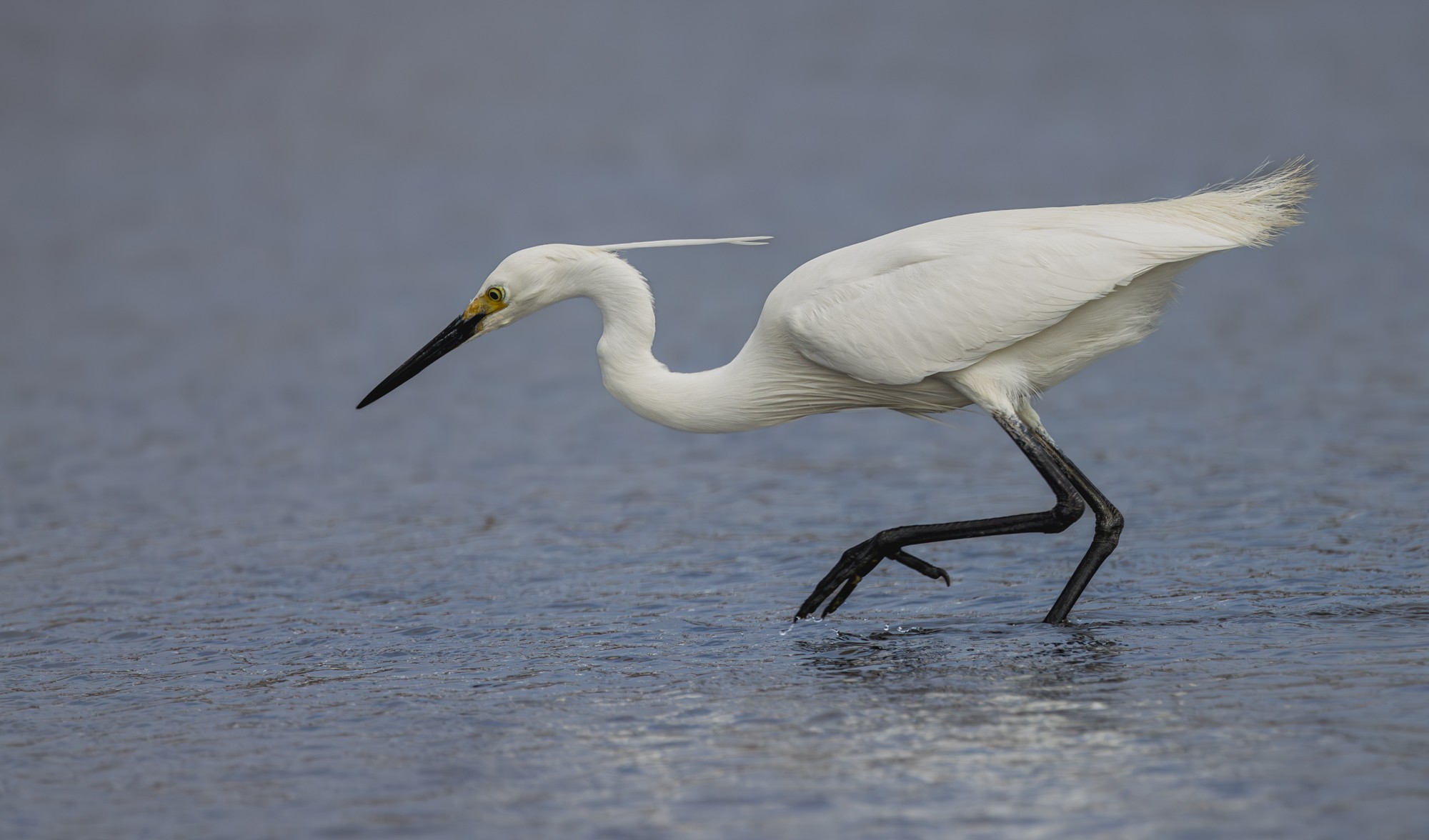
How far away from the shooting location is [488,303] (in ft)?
23.3

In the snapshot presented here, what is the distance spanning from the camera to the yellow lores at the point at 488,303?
23.2 ft

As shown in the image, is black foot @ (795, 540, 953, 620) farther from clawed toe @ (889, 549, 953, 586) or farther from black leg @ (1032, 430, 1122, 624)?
black leg @ (1032, 430, 1122, 624)

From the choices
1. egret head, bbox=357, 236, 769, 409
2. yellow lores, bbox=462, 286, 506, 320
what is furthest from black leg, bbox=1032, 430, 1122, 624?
yellow lores, bbox=462, 286, 506, 320

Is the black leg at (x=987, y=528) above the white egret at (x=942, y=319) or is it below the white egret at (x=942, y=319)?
below

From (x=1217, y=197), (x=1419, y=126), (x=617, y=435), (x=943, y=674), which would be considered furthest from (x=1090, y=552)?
(x=1419, y=126)

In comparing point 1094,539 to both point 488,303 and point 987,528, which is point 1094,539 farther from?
point 488,303

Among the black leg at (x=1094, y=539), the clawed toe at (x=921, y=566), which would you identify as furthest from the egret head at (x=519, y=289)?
the black leg at (x=1094, y=539)

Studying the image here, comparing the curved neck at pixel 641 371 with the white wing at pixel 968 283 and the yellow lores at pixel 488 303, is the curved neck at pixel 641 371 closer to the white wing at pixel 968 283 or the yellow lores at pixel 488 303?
the yellow lores at pixel 488 303

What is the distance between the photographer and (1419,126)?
22.2 metres

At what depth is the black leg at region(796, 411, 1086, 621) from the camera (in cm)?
682

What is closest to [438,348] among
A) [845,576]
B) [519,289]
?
[519,289]

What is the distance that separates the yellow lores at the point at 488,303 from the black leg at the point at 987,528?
6.11 ft

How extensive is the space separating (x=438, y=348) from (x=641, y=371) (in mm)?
939

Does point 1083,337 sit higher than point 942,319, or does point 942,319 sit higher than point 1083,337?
point 942,319
